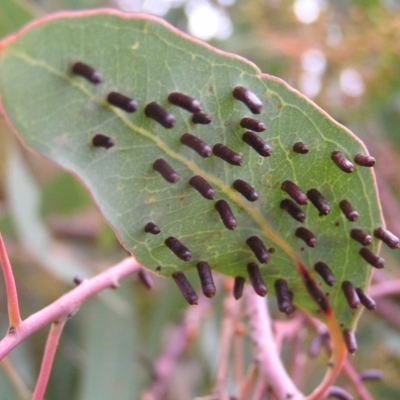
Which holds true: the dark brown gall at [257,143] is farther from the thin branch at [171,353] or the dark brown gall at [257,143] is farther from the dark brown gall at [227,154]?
the thin branch at [171,353]

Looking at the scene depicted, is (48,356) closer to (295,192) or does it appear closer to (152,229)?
(152,229)

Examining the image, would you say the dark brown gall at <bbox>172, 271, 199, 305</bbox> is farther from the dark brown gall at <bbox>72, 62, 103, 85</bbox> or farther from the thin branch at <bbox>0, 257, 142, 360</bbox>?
the dark brown gall at <bbox>72, 62, 103, 85</bbox>

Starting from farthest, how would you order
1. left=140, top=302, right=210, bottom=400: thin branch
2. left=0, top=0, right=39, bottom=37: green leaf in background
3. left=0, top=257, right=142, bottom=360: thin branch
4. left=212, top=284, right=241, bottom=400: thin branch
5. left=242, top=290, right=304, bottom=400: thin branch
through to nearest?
left=0, top=0, right=39, bottom=37: green leaf in background < left=140, top=302, right=210, bottom=400: thin branch < left=212, top=284, right=241, bottom=400: thin branch < left=242, top=290, right=304, bottom=400: thin branch < left=0, top=257, right=142, bottom=360: thin branch

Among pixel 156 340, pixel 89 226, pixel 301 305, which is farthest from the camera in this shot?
pixel 89 226

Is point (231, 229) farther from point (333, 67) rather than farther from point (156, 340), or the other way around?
point (333, 67)

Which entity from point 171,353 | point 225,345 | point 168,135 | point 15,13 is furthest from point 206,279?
point 15,13

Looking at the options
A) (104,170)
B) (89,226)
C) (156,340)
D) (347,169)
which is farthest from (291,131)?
(89,226)

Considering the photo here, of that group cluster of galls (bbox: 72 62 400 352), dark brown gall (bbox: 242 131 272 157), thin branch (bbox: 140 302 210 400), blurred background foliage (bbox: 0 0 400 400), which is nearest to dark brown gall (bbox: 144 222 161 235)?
cluster of galls (bbox: 72 62 400 352)
